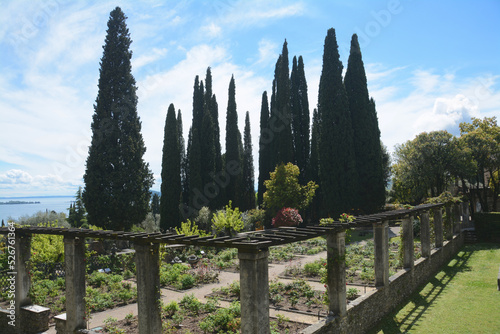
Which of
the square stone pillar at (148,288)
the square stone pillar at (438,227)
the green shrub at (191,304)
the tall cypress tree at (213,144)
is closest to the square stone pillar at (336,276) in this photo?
the square stone pillar at (148,288)

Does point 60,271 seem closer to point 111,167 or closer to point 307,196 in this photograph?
point 111,167

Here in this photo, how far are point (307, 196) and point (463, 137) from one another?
12.4 metres

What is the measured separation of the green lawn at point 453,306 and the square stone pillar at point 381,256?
0.93 metres

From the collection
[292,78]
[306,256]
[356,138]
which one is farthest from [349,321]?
[292,78]

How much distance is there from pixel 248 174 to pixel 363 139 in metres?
18.2

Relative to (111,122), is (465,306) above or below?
below

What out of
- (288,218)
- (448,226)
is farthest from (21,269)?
(448,226)

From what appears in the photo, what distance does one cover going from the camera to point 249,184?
40406 mm

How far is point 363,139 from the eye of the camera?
86.3 ft

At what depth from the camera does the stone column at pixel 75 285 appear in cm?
638

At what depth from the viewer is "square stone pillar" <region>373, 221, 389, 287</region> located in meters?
8.15

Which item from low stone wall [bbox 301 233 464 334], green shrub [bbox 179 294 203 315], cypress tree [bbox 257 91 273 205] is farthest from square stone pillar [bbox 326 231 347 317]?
cypress tree [bbox 257 91 273 205]

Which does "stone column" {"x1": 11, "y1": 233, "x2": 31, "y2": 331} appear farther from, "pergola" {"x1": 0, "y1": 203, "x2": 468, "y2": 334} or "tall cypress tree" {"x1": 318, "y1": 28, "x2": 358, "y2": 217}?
"tall cypress tree" {"x1": 318, "y1": 28, "x2": 358, "y2": 217}

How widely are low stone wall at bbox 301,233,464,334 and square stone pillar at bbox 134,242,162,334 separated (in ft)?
8.41
